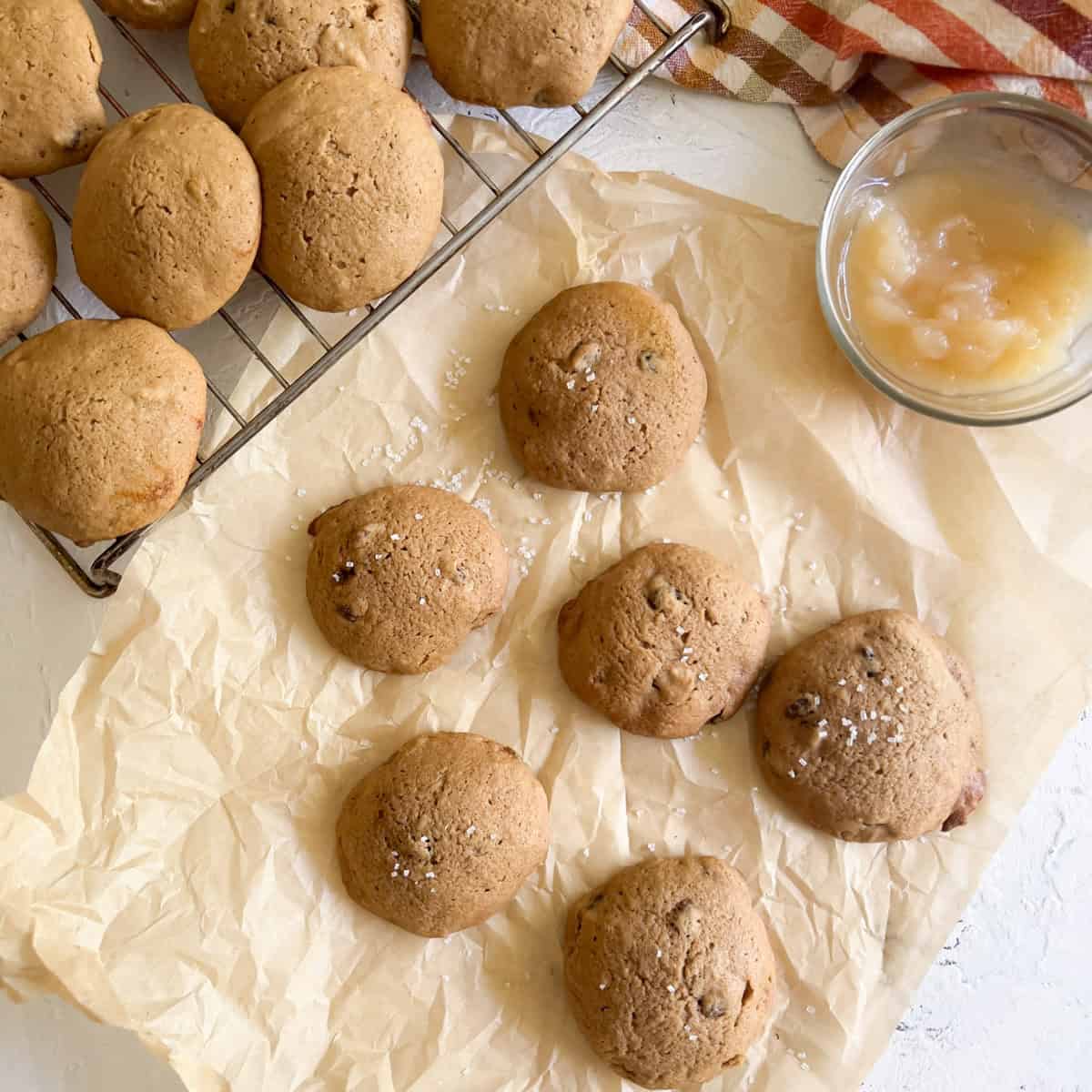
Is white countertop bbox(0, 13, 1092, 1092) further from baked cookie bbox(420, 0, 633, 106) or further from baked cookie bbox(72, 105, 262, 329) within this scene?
baked cookie bbox(72, 105, 262, 329)

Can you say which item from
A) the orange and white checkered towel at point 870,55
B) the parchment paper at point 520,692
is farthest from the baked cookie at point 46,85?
the orange and white checkered towel at point 870,55

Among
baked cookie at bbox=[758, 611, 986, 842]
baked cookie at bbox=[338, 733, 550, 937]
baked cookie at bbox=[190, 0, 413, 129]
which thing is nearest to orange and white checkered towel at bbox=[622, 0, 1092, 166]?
baked cookie at bbox=[190, 0, 413, 129]

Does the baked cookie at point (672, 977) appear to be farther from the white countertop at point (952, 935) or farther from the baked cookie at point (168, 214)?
the baked cookie at point (168, 214)

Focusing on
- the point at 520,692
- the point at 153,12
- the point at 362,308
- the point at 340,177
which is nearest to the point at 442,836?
the point at 520,692

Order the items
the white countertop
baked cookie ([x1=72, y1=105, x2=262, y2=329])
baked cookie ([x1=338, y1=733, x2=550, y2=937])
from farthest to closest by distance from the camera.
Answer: the white countertop, baked cookie ([x1=338, y1=733, x2=550, y2=937]), baked cookie ([x1=72, y1=105, x2=262, y2=329])

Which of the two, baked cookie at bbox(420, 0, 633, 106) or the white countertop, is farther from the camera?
the white countertop

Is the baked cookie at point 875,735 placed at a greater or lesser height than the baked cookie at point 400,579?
lesser
